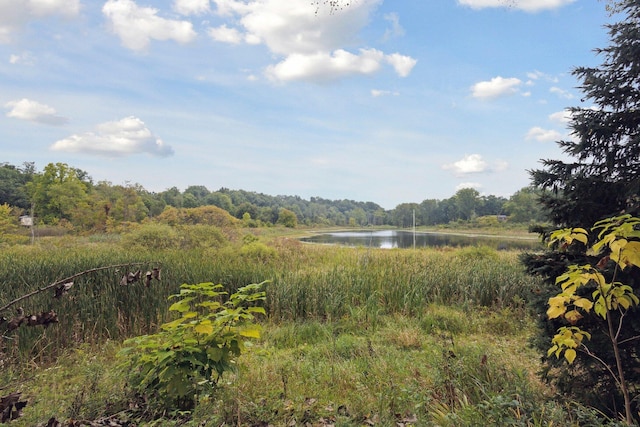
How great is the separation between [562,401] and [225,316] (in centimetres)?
223

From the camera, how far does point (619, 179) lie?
2.29m

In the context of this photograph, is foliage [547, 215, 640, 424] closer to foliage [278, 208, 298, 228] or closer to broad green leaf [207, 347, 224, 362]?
broad green leaf [207, 347, 224, 362]

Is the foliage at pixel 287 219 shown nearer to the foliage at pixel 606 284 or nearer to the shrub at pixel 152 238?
the shrub at pixel 152 238

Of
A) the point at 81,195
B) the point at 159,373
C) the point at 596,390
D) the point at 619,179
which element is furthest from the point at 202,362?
the point at 81,195

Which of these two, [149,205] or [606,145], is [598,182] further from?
[149,205]

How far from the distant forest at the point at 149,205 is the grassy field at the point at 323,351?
1.40m

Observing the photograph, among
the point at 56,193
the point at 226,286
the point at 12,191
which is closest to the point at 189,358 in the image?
the point at 226,286

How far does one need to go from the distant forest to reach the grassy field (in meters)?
1.40

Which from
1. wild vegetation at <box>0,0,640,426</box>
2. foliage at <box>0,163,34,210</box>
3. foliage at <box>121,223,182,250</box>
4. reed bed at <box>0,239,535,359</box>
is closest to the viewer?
wild vegetation at <box>0,0,640,426</box>

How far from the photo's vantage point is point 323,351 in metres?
3.89

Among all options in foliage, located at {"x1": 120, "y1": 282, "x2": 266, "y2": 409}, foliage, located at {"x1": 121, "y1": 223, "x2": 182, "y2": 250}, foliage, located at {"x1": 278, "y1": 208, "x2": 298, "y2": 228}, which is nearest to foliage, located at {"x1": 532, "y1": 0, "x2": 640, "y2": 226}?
foliage, located at {"x1": 120, "y1": 282, "x2": 266, "y2": 409}

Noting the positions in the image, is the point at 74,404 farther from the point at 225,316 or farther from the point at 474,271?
the point at 474,271

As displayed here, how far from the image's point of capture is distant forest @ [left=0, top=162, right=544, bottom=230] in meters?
24.6

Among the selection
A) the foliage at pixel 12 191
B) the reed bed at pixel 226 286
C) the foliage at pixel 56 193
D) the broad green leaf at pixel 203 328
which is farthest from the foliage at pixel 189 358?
the foliage at pixel 12 191
